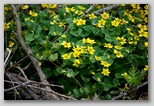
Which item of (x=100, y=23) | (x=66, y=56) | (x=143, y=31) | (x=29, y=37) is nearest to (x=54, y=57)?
(x=66, y=56)

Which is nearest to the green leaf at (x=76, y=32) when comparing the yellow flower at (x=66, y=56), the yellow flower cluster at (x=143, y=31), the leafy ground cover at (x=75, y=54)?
the leafy ground cover at (x=75, y=54)

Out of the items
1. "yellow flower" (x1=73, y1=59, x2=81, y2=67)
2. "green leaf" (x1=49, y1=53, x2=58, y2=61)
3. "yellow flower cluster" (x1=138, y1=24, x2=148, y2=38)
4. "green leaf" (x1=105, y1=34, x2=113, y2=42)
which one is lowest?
A: "yellow flower" (x1=73, y1=59, x2=81, y2=67)

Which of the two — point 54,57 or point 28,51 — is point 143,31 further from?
point 28,51

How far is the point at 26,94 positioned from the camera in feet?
6.39

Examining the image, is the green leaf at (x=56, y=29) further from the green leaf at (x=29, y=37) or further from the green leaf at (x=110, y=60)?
the green leaf at (x=110, y=60)

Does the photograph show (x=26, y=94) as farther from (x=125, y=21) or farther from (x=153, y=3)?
(x=153, y=3)

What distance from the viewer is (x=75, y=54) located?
1.89 meters

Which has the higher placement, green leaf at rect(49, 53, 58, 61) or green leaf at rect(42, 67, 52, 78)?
green leaf at rect(49, 53, 58, 61)

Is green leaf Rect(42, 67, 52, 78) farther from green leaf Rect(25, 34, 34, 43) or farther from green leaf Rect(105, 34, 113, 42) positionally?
green leaf Rect(105, 34, 113, 42)

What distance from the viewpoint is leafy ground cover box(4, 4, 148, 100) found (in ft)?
6.28

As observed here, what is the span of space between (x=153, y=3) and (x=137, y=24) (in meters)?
0.13

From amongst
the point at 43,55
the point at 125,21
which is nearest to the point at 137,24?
the point at 125,21

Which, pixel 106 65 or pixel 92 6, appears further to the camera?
pixel 92 6

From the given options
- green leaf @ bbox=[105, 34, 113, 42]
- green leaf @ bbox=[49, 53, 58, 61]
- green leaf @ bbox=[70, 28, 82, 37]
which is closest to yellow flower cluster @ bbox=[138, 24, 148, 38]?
green leaf @ bbox=[105, 34, 113, 42]
